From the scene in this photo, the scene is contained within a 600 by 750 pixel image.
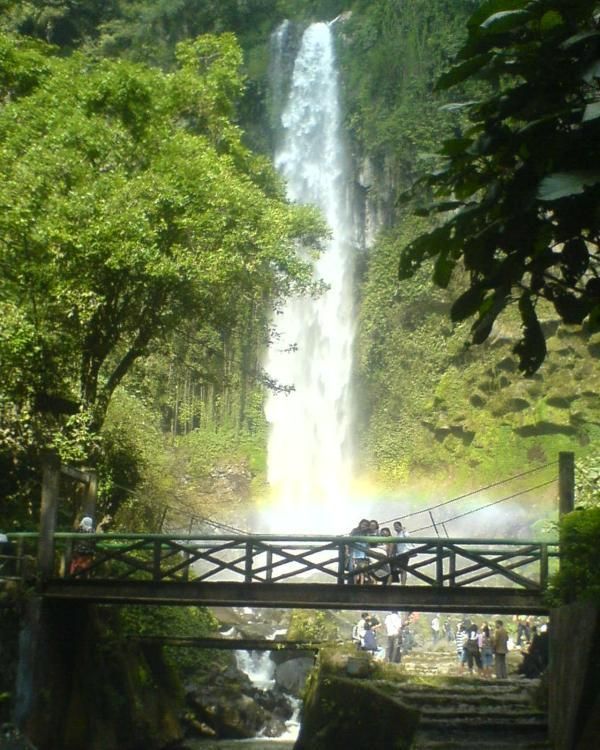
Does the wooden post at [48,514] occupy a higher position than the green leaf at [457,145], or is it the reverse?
the green leaf at [457,145]

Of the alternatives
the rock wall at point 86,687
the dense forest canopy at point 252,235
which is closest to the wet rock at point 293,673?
the dense forest canopy at point 252,235

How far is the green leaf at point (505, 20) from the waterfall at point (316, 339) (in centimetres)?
3559

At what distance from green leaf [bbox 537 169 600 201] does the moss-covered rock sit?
1148 centimetres

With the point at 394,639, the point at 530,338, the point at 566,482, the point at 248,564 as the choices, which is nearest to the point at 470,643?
the point at 394,639

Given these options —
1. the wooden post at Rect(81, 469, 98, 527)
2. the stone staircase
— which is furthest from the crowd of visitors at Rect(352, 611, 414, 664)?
the wooden post at Rect(81, 469, 98, 527)

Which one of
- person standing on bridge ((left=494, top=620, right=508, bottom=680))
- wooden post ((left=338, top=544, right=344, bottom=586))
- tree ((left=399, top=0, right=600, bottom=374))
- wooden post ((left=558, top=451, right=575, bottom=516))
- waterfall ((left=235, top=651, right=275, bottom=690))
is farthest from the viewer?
waterfall ((left=235, top=651, right=275, bottom=690))

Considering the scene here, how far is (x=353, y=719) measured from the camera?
1483 cm

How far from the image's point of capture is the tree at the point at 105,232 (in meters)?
19.6

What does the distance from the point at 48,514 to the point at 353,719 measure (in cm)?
577

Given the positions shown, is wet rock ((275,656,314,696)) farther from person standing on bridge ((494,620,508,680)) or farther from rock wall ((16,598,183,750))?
person standing on bridge ((494,620,508,680))

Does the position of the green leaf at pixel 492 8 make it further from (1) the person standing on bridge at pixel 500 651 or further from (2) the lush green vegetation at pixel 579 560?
(1) the person standing on bridge at pixel 500 651

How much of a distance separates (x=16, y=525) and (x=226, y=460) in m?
22.3

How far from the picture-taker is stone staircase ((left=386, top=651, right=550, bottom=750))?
14438 millimetres

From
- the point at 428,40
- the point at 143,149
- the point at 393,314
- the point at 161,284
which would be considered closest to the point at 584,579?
the point at 161,284
